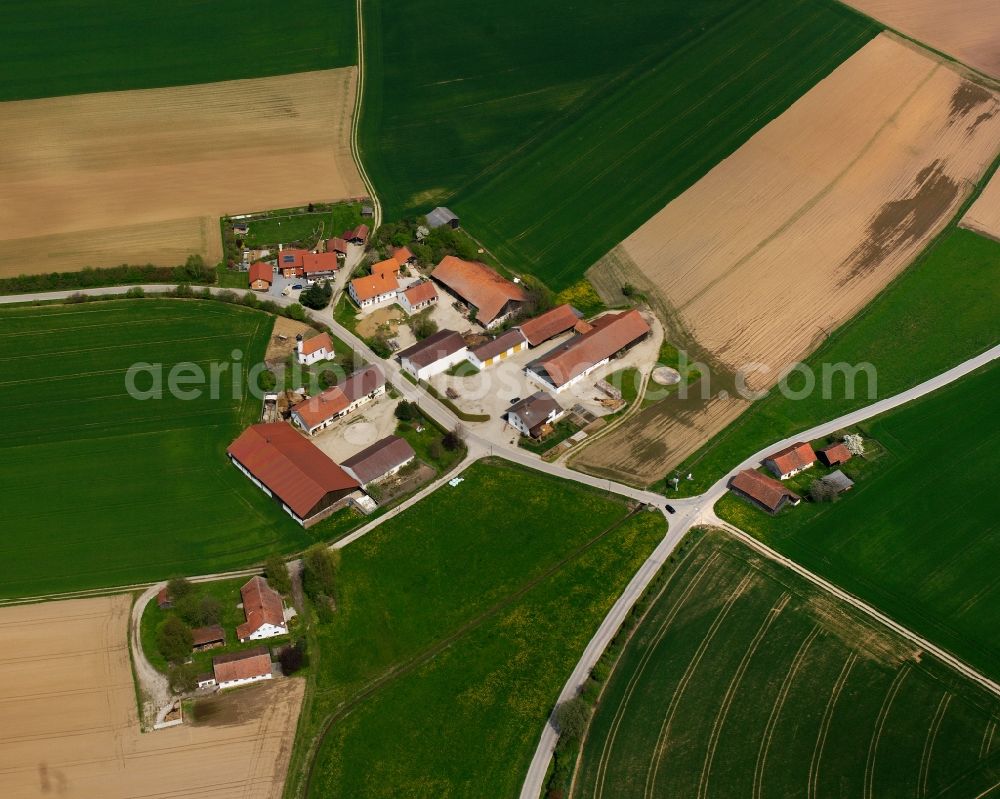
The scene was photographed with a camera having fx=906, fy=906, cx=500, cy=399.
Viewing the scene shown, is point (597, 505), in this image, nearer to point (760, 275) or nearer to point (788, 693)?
point (788, 693)

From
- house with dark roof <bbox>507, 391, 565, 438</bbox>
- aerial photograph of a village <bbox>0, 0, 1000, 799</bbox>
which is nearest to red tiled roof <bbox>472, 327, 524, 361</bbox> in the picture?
aerial photograph of a village <bbox>0, 0, 1000, 799</bbox>

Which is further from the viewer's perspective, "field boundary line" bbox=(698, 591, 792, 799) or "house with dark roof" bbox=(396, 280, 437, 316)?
"house with dark roof" bbox=(396, 280, 437, 316)

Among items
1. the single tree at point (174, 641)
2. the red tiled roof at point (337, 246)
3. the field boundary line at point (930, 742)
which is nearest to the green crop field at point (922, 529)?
the field boundary line at point (930, 742)

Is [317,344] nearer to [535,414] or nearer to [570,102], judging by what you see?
[535,414]

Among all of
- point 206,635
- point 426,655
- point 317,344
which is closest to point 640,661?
point 426,655

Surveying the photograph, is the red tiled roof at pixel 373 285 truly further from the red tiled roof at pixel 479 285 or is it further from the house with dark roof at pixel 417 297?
the red tiled roof at pixel 479 285

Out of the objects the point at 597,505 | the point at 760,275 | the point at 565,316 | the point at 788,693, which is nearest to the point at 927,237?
the point at 760,275

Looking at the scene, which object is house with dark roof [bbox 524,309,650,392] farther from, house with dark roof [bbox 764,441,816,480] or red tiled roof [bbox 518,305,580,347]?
house with dark roof [bbox 764,441,816,480]

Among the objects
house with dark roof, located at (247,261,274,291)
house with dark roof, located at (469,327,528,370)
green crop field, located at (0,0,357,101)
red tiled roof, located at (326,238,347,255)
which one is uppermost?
green crop field, located at (0,0,357,101)
